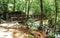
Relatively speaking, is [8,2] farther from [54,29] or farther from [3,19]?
[54,29]

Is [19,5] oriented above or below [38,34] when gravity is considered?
above

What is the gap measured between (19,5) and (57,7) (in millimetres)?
10012

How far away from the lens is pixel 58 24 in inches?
554

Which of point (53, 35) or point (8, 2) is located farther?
point (8, 2)

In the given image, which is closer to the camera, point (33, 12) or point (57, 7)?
point (57, 7)

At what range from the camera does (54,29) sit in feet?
44.7

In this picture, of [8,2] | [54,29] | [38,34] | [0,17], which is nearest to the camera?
[38,34]

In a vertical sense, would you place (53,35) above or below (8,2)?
below

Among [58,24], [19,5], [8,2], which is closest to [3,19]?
[8,2]

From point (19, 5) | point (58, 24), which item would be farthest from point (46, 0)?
point (58, 24)

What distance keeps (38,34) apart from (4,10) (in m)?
7.82

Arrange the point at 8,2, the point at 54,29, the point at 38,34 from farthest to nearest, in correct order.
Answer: the point at 8,2 < the point at 54,29 < the point at 38,34

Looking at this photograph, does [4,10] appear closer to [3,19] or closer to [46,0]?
[3,19]

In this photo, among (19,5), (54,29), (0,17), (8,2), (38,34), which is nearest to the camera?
(38,34)
